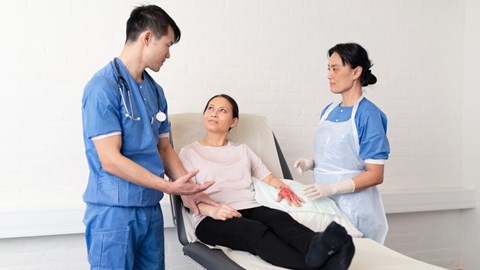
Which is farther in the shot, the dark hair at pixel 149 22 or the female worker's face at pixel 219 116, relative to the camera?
the female worker's face at pixel 219 116

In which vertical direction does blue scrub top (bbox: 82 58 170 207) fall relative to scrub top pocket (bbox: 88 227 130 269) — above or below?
above

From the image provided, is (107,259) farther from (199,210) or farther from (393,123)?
(393,123)

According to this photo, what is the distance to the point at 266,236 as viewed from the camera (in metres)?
1.75

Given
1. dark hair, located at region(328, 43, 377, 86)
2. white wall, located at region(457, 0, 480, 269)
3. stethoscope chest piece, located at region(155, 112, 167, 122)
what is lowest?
white wall, located at region(457, 0, 480, 269)

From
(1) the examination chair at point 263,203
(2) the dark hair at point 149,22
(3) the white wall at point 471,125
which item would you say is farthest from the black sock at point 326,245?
(3) the white wall at point 471,125

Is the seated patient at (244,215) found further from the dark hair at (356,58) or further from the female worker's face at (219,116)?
the dark hair at (356,58)

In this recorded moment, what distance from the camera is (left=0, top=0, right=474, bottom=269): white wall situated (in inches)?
97.9

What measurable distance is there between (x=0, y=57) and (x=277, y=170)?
4.87 feet

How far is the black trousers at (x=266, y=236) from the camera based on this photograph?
1636 millimetres

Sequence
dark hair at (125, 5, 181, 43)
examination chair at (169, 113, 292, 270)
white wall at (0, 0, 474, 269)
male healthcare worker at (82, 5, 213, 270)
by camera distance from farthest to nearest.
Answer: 1. white wall at (0, 0, 474, 269)
2. examination chair at (169, 113, 292, 270)
3. dark hair at (125, 5, 181, 43)
4. male healthcare worker at (82, 5, 213, 270)

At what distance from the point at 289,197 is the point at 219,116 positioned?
510 millimetres

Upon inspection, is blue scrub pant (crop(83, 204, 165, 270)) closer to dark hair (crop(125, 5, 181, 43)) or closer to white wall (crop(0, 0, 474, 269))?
dark hair (crop(125, 5, 181, 43))

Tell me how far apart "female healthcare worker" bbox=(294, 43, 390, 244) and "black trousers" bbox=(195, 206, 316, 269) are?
0.21 meters

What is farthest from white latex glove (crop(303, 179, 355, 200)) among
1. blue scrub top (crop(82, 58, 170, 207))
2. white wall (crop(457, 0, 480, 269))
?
white wall (crop(457, 0, 480, 269))
